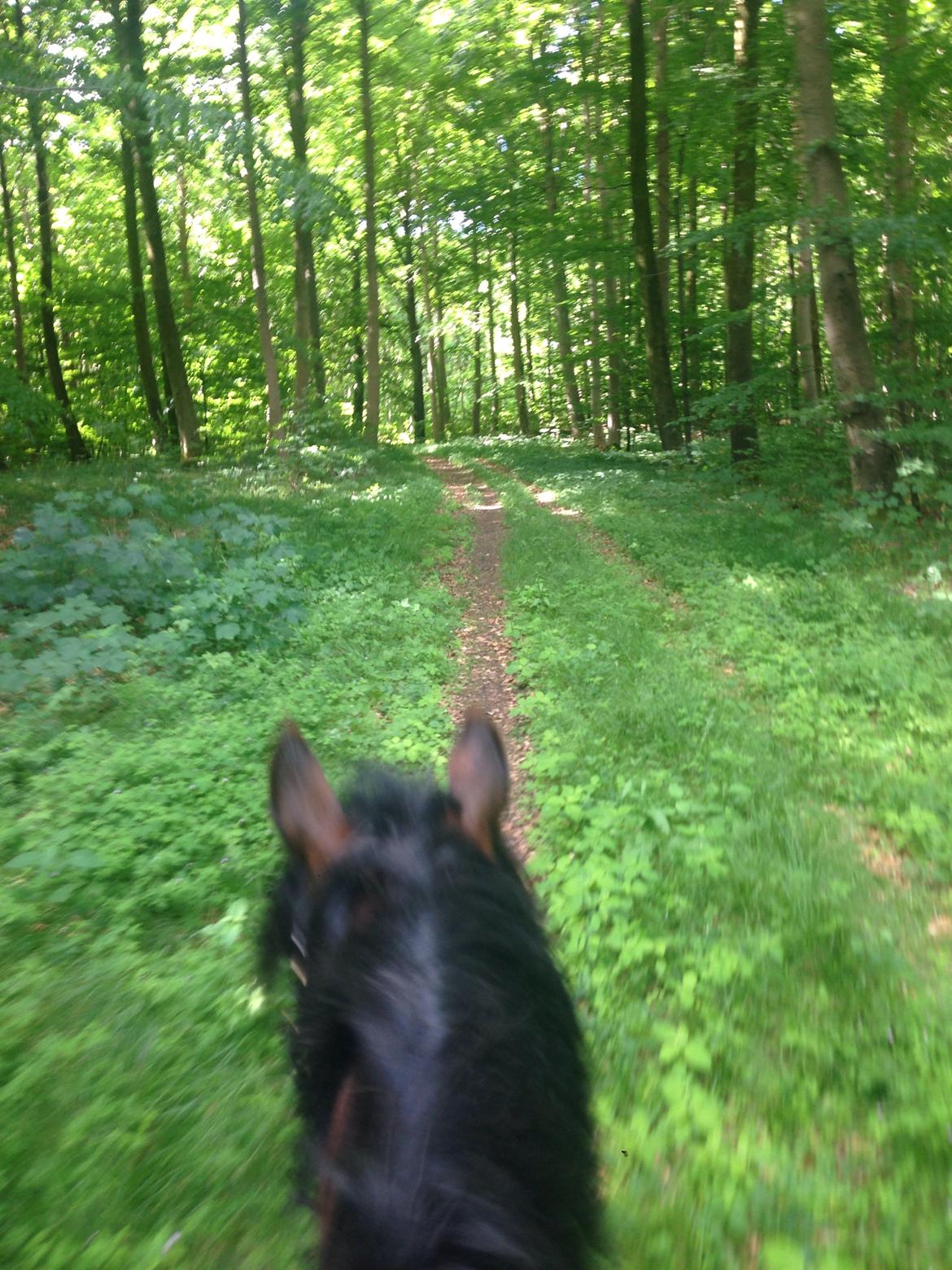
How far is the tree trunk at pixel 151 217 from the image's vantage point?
438 inches

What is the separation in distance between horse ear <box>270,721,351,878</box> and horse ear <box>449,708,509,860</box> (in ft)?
0.88

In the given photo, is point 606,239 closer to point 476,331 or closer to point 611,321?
point 611,321

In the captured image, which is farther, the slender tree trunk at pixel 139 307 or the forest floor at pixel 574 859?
the slender tree trunk at pixel 139 307

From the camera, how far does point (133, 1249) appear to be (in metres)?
1.83

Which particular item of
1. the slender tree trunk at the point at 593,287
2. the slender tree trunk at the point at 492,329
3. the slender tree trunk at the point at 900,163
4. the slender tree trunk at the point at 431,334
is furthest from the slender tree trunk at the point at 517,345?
the slender tree trunk at the point at 900,163

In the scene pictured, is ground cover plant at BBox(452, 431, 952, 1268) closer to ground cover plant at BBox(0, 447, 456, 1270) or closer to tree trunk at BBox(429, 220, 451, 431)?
ground cover plant at BBox(0, 447, 456, 1270)

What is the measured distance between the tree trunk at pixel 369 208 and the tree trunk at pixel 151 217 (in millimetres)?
5378

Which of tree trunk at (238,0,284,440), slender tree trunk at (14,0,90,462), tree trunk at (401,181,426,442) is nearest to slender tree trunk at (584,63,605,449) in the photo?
tree trunk at (238,0,284,440)

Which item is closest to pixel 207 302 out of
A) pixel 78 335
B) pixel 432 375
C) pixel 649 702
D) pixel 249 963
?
pixel 78 335

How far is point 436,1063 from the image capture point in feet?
3.14

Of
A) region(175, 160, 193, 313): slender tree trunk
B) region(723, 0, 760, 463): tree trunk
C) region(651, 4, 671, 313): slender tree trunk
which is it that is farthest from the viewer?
region(175, 160, 193, 313): slender tree trunk

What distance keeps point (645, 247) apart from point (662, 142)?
2.65m

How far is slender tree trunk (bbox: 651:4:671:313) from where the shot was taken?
15.2 meters

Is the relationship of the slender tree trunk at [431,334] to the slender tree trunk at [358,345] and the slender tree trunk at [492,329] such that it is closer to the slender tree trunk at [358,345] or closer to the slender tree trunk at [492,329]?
the slender tree trunk at [492,329]
